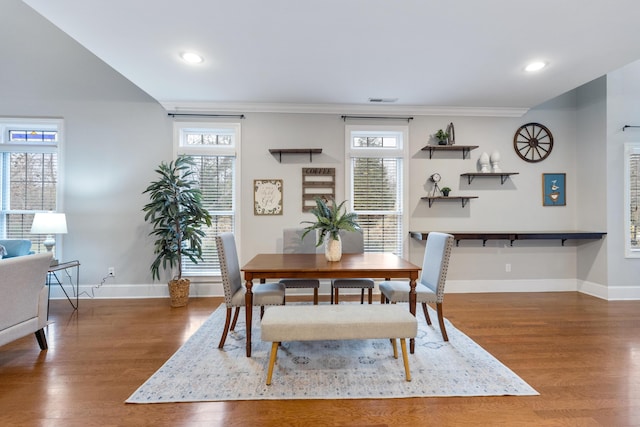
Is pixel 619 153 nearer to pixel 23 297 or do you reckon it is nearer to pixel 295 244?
pixel 295 244

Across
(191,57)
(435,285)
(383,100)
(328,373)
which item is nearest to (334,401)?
(328,373)

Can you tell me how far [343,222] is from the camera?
2680mm

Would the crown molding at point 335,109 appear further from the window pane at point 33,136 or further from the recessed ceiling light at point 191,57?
the window pane at point 33,136

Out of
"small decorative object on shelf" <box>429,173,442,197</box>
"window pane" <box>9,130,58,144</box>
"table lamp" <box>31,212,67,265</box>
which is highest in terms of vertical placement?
"window pane" <box>9,130,58,144</box>

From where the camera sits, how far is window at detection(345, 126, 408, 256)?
13.9 feet

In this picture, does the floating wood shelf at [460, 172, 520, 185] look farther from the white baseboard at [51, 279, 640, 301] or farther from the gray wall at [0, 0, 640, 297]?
the white baseboard at [51, 279, 640, 301]

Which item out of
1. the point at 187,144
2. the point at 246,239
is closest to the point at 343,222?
the point at 246,239

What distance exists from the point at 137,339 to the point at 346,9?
3.31 m

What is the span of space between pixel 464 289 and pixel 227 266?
11.3ft

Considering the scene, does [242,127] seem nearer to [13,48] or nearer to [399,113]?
[399,113]

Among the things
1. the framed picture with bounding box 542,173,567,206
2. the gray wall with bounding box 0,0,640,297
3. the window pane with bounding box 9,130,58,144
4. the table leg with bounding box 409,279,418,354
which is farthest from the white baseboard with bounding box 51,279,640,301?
the window pane with bounding box 9,130,58,144

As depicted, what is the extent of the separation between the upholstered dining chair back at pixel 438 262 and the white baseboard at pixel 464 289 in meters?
1.26

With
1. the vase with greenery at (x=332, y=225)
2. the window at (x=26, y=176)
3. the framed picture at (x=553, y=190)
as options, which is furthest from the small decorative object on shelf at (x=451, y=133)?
the window at (x=26, y=176)

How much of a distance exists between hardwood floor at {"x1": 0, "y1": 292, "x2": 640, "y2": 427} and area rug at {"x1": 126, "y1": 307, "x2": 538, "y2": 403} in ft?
0.25
